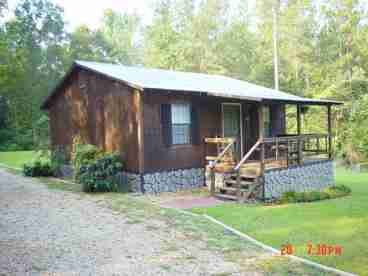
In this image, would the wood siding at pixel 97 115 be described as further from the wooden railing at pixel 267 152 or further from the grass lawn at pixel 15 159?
the grass lawn at pixel 15 159

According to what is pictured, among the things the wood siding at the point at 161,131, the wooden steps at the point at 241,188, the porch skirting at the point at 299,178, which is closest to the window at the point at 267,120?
the wood siding at the point at 161,131

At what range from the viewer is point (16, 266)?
15.3 feet

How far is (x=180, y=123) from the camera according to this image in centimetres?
1168

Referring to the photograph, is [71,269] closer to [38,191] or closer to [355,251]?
[355,251]


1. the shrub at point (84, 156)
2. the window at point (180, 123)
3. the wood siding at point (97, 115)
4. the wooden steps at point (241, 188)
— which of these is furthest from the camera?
the window at point (180, 123)

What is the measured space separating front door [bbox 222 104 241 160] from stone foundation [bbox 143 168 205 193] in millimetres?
1991

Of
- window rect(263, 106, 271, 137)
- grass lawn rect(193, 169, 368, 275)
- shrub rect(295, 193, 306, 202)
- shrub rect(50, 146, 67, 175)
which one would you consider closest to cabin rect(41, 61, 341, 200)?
shrub rect(295, 193, 306, 202)

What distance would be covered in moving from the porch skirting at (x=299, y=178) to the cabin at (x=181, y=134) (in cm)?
3

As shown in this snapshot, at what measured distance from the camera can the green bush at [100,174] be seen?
10719 mm

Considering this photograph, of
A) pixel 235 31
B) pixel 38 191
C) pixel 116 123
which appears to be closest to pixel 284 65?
pixel 235 31

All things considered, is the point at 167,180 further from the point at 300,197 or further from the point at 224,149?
the point at 300,197

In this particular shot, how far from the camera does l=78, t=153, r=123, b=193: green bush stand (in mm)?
10719

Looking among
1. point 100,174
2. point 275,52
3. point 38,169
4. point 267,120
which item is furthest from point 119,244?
point 275,52

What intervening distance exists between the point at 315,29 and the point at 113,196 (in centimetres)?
2580
